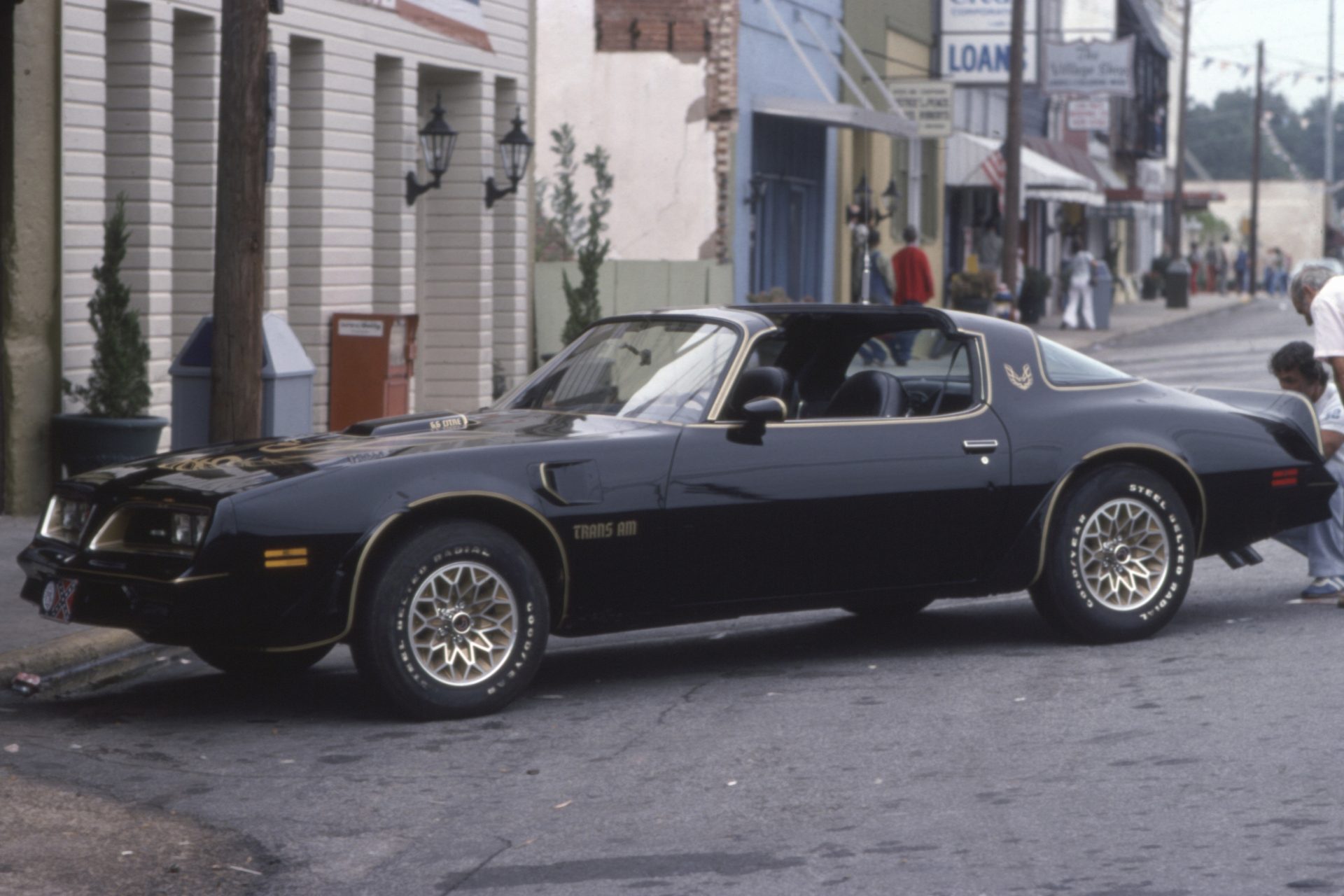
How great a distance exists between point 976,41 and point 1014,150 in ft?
17.4

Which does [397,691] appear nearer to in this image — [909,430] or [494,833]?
[494,833]

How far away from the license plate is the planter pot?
5176 millimetres

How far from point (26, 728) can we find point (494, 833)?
2.29 metres

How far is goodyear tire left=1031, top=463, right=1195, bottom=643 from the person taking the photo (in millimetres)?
8391

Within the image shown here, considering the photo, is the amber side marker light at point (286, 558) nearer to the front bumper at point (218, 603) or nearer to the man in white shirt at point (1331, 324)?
the front bumper at point (218, 603)

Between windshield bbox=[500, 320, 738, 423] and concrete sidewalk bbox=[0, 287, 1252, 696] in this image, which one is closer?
windshield bbox=[500, 320, 738, 423]

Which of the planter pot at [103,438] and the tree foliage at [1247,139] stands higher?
the tree foliage at [1247,139]

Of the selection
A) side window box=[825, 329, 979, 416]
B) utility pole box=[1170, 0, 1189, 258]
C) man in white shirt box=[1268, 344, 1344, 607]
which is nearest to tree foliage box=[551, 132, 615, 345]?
man in white shirt box=[1268, 344, 1344, 607]

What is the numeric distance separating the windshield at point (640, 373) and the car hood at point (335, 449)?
120 mm

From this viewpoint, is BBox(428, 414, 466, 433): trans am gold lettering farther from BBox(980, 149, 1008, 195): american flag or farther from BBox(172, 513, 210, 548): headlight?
BBox(980, 149, 1008, 195): american flag

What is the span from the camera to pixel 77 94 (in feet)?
42.2

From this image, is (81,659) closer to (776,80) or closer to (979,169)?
(776,80)

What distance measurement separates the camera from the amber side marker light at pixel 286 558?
6.82 metres

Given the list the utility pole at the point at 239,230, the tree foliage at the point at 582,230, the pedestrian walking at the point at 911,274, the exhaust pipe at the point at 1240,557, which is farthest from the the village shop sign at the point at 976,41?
the exhaust pipe at the point at 1240,557
